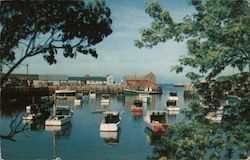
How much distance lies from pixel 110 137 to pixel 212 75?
984 inches

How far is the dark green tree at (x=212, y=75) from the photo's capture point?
752cm

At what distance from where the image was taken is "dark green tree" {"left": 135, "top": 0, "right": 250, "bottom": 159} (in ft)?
24.7

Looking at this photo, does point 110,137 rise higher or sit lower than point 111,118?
lower

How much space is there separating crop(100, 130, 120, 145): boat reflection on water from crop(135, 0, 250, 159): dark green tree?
2259 cm

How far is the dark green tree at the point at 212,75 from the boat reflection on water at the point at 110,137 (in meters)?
22.6

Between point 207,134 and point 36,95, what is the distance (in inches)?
1888

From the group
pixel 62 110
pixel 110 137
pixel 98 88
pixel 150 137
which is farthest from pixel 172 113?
pixel 98 88

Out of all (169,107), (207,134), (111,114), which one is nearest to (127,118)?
(169,107)

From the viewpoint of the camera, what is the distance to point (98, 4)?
23.8 ft

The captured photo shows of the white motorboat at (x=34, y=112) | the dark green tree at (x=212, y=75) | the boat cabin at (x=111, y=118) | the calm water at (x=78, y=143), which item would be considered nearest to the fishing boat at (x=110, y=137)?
the calm water at (x=78, y=143)

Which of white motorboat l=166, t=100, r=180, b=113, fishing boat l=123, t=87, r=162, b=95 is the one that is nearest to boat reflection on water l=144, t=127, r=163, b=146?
white motorboat l=166, t=100, r=180, b=113

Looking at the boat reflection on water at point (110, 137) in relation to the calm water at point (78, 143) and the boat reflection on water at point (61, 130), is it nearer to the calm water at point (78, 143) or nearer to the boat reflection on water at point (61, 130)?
the calm water at point (78, 143)

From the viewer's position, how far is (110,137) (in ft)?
106

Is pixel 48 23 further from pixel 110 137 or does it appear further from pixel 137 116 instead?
pixel 137 116
